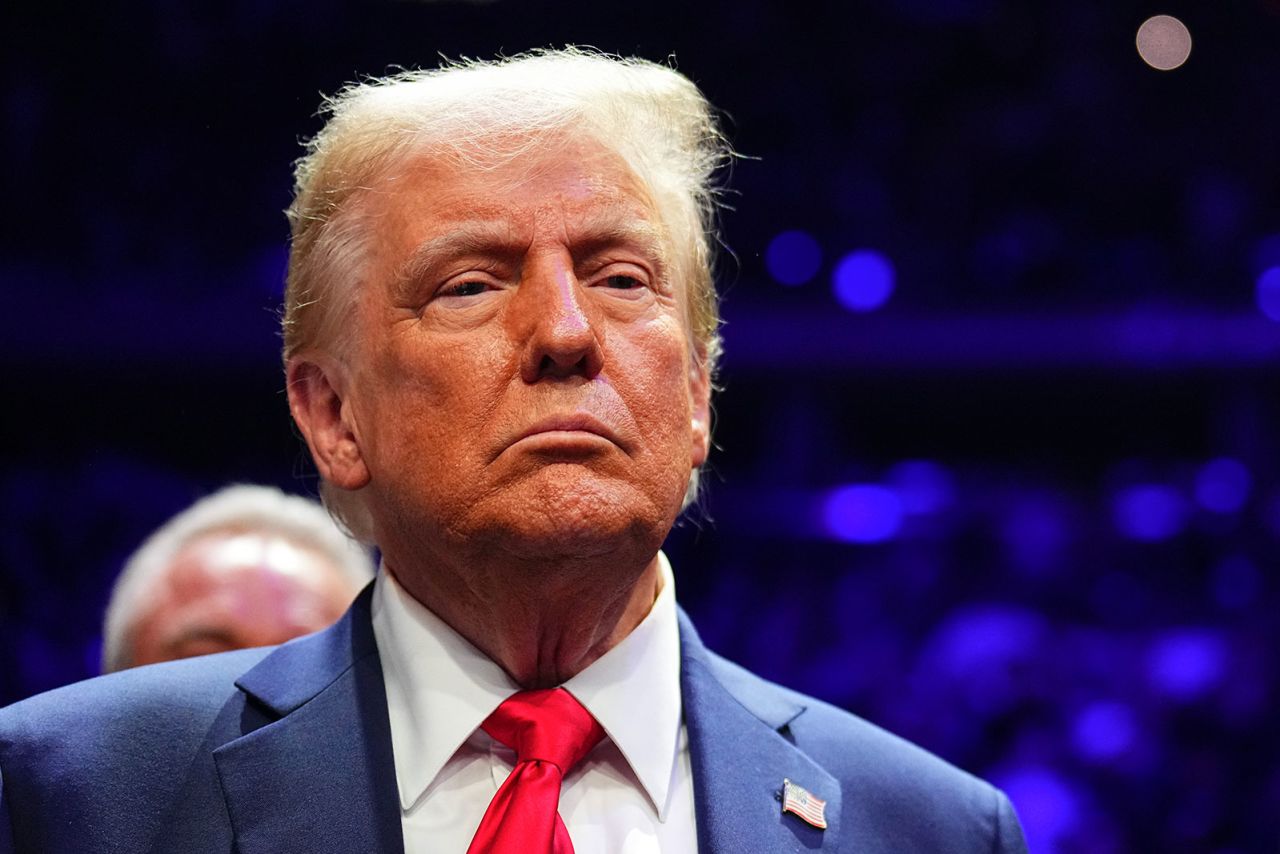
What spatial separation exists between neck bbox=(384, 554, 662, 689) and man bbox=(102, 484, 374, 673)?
52 centimetres

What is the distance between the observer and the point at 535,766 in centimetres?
165

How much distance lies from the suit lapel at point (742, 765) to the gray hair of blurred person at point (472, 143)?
452 mm

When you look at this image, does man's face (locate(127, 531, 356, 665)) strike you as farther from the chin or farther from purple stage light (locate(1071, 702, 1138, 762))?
purple stage light (locate(1071, 702, 1138, 762))

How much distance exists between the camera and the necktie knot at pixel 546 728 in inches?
65.7

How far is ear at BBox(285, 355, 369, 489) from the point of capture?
6.04 ft

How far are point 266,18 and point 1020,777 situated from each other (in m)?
2.71

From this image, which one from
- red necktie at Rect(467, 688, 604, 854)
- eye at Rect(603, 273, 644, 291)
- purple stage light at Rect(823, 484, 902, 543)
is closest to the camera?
red necktie at Rect(467, 688, 604, 854)

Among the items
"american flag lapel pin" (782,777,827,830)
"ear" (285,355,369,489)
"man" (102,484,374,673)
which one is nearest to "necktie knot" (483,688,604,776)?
"american flag lapel pin" (782,777,827,830)

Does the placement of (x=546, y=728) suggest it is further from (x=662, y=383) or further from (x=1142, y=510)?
(x=1142, y=510)

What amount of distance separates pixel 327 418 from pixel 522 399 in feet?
1.24

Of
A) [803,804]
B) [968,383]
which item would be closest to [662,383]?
[803,804]

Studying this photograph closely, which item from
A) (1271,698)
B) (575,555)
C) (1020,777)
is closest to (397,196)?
(575,555)

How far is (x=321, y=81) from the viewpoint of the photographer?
345 centimetres

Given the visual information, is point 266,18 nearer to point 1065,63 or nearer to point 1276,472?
point 1065,63
